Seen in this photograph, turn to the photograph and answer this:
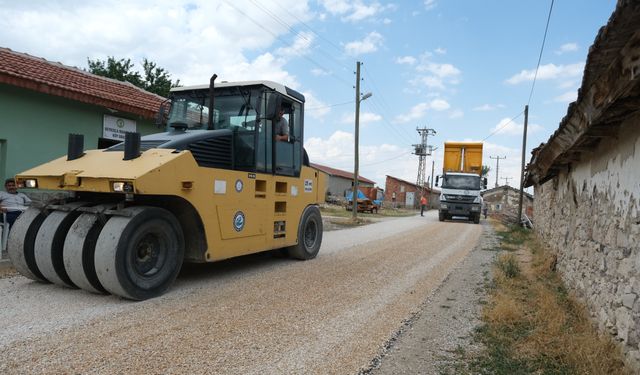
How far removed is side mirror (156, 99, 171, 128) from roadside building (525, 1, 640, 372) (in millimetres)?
Result: 5821

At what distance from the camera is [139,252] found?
5.22 metres

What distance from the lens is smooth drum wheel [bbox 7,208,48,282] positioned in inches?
212

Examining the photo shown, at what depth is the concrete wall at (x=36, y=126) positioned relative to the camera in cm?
868

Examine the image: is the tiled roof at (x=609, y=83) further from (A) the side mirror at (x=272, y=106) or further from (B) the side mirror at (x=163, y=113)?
(B) the side mirror at (x=163, y=113)

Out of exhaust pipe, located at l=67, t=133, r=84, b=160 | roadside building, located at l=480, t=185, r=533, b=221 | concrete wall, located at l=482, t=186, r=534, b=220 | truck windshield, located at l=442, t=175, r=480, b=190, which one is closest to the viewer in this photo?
exhaust pipe, located at l=67, t=133, r=84, b=160

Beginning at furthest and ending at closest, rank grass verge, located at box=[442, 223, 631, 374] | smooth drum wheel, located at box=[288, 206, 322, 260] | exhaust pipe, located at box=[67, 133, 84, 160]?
smooth drum wheel, located at box=[288, 206, 322, 260] → exhaust pipe, located at box=[67, 133, 84, 160] → grass verge, located at box=[442, 223, 631, 374]

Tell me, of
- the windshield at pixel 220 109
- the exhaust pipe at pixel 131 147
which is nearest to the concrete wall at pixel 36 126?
the windshield at pixel 220 109

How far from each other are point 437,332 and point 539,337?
0.93 m

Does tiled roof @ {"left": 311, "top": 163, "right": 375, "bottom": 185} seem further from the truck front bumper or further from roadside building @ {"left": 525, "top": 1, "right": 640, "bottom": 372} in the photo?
roadside building @ {"left": 525, "top": 1, "right": 640, "bottom": 372}

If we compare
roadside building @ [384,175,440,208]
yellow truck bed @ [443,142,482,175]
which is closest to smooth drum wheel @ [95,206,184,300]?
yellow truck bed @ [443,142,482,175]

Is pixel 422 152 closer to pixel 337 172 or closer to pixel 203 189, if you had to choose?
pixel 337 172

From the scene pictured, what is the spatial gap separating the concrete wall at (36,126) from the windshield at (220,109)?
12.1 ft

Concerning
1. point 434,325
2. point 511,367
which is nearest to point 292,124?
point 434,325

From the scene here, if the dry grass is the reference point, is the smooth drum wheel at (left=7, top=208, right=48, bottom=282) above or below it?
above
